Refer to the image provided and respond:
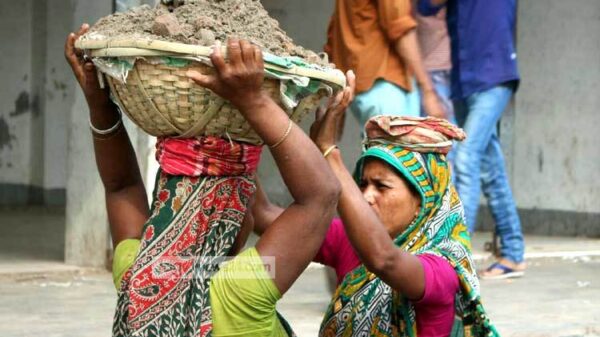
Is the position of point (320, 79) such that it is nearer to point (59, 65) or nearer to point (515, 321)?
point (515, 321)

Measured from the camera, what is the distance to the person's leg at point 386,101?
625 centimetres

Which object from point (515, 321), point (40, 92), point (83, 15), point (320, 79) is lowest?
point (40, 92)

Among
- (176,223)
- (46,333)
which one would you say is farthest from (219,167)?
(46,333)

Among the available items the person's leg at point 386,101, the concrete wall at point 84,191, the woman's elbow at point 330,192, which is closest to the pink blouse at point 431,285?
the woman's elbow at point 330,192

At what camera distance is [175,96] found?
297 centimetres

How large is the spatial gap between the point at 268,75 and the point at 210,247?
476mm

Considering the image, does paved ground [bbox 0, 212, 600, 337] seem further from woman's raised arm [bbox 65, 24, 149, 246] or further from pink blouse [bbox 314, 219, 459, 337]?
woman's raised arm [bbox 65, 24, 149, 246]

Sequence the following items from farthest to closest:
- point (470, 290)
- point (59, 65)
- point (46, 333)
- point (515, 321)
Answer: point (59, 65) → point (515, 321) → point (46, 333) → point (470, 290)

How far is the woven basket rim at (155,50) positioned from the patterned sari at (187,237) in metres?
0.26

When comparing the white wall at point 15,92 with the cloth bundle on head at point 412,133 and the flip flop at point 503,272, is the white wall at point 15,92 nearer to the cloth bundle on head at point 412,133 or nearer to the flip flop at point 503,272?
the flip flop at point 503,272

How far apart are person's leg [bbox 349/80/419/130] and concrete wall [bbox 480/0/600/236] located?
432cm

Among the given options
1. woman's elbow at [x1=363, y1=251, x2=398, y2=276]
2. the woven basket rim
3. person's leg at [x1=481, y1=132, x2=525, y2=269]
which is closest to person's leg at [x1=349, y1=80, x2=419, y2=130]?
person's leg at [x1=481, y1=132, x2=525, y2=269]

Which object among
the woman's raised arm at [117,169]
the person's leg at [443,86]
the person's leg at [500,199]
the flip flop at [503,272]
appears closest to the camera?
the woman's raised arm at [117,169]

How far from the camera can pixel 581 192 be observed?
413 inches
